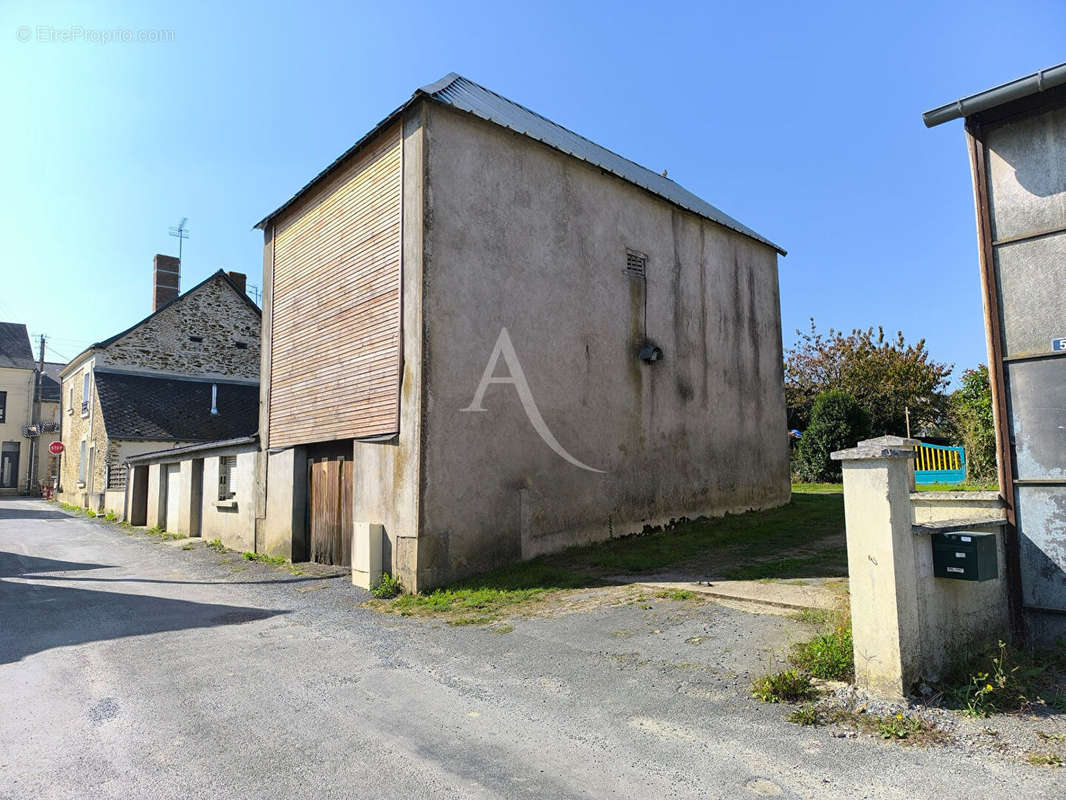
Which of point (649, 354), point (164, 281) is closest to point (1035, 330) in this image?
point (649, 354)

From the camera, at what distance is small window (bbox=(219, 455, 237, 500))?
14.8 m

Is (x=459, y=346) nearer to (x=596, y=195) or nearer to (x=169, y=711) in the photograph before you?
(x=596, y=195)

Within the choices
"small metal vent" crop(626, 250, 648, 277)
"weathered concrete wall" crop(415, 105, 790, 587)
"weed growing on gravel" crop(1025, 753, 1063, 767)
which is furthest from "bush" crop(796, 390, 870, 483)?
"weed growing on gravel" crop(1025, 753, 1063, 767)

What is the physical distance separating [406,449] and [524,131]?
5.49 meters

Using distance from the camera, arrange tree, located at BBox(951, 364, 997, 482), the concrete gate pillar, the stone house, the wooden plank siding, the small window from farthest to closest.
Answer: the stone house → tree, located at BBox(951, 364, 997, 482) → the small window → the wooden plank siding → the concrete gate pillar

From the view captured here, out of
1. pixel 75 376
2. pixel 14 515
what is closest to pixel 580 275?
pixel 14 515

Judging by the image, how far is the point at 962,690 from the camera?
4355mm

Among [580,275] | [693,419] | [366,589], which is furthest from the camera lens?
[693,419]

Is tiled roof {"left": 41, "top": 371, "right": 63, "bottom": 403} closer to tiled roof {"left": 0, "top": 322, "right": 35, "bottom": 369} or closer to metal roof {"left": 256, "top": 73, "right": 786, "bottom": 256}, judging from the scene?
tiled roof {"left": 0, "top": 322, "right": 35, "bottom": 369}

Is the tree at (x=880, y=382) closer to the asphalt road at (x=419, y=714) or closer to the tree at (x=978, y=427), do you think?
the tree at (x=978, y=427)

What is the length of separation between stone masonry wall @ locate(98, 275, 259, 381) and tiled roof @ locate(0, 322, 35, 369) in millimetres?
20135

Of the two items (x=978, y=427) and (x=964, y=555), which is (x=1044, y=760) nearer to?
(x=964, y=555)

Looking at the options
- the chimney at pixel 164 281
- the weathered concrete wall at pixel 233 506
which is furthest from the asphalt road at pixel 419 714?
the chimney at pixel 164 281

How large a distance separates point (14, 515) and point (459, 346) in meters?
21.5
